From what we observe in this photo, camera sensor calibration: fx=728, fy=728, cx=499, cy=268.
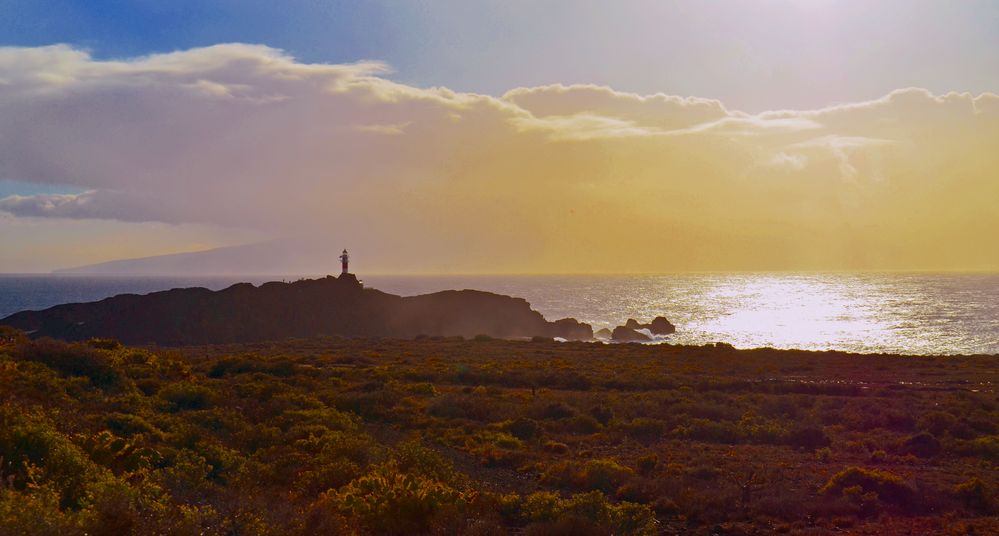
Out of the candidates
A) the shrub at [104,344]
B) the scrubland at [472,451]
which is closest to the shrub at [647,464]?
the scrubland at [472,451]

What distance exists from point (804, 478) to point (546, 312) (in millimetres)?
123471

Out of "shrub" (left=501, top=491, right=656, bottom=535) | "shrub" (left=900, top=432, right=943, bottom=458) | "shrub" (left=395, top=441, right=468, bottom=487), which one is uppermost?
"shrub" (left=395, top=441, right=468, bottom=487)

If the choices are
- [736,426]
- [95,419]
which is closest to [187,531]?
[95,419]

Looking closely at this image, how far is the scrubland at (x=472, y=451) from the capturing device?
32.6 ft

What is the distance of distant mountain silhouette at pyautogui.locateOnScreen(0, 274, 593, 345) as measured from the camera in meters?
58.4

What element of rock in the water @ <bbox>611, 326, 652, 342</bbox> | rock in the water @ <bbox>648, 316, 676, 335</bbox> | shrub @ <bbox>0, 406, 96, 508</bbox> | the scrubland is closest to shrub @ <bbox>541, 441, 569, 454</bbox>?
the scrubland

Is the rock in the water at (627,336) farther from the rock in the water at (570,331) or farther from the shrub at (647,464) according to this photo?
the shrub at (647,464)

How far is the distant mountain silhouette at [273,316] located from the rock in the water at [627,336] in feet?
29.5

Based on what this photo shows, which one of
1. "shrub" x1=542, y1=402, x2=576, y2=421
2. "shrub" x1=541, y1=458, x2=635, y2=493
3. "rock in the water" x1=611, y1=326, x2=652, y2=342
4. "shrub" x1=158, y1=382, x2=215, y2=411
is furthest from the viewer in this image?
"rock in the water" x1=611, y1=326, x2=652, y2=342

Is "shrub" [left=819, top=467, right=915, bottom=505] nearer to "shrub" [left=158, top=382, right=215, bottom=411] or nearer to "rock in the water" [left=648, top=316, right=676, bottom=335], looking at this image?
"shrub" [left=158, top=382, right=215, bottom=411]

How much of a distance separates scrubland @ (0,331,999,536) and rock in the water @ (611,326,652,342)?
50.1 meters

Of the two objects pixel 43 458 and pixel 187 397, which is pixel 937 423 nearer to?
pixel 187 397

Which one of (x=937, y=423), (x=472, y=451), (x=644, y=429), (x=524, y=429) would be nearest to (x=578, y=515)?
(x=472, y=451)

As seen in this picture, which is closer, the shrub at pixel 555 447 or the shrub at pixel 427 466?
the shrub at pixel 427 466
